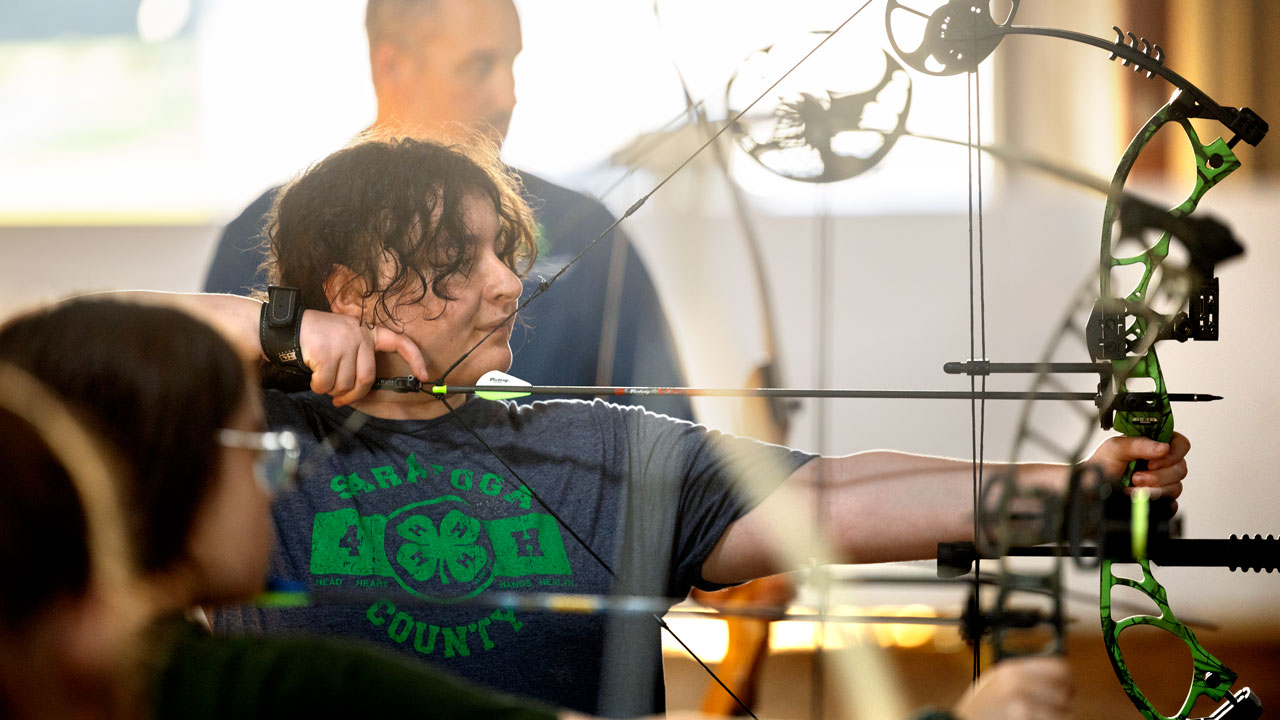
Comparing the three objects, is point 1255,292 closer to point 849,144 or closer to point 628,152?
point 849,144

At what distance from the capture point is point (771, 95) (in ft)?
4.28

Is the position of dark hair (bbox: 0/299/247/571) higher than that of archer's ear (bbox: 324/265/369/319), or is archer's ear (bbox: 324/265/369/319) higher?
archer's ear (bbox: 324/265/369/319)

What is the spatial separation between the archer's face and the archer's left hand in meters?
0.61

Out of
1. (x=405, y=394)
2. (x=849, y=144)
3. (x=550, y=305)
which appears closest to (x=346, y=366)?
(x=405, y=394)

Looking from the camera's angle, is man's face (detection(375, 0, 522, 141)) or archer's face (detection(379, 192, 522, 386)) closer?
archer's face (detection(379, 192, 522, 386))

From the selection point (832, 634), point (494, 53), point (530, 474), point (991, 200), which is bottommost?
point (832, 634)

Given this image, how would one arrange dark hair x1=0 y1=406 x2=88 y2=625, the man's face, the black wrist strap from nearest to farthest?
dark hair x1=0 y1=406 x2=88 y2=625 → the black wrist strap → the man's face

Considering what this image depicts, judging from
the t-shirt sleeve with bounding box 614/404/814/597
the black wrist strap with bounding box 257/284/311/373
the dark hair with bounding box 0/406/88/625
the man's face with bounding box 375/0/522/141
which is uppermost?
the man's face with bounding box 375/0/522/141

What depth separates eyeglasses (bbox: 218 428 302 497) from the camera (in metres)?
0.59

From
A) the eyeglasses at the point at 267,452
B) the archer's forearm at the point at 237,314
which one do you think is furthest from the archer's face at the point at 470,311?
the eyeglasses at the point at 267,452

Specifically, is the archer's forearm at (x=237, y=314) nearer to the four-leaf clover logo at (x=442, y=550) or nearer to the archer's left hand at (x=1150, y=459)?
the four-leaf clover logo at (x=442, y=550)

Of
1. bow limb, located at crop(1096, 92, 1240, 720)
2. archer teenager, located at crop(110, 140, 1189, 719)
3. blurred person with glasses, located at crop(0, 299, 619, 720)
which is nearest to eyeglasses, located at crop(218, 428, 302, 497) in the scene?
blurred person with glasses, located at crop(0, 299, 619, 720)

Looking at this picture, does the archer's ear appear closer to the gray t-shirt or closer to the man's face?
the gray t-shirt

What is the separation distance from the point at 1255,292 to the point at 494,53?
117 centimetres
